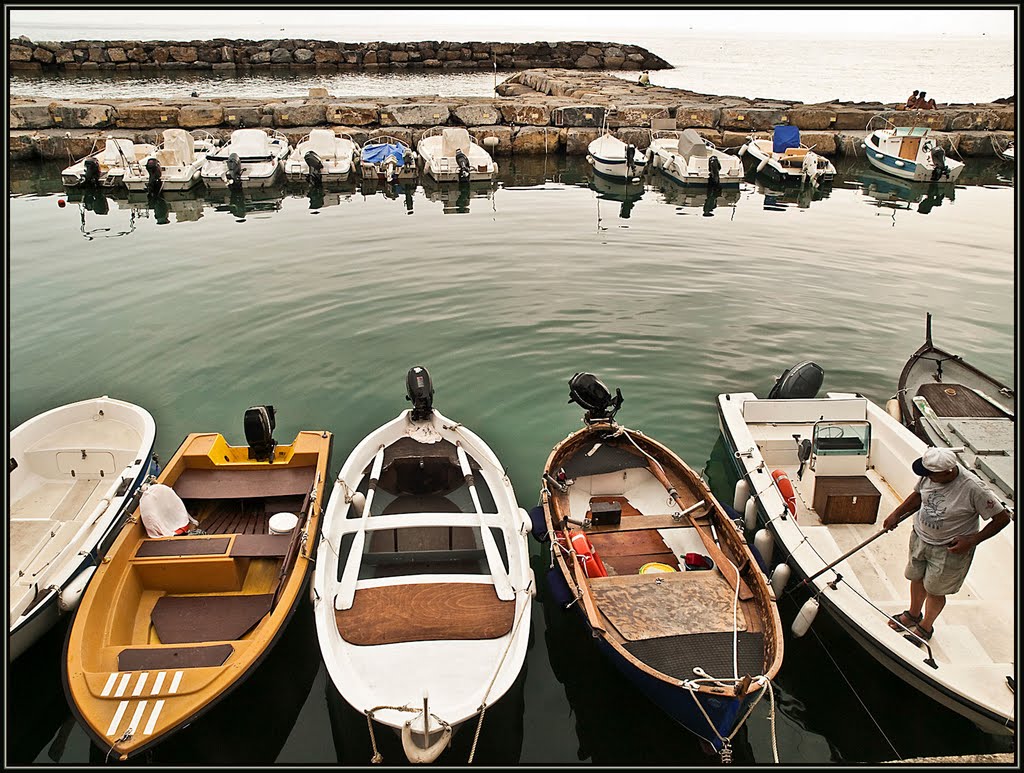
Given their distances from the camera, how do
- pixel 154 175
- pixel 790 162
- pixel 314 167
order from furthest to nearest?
pixel 790 162
pixel 314 167
pixel 154 175

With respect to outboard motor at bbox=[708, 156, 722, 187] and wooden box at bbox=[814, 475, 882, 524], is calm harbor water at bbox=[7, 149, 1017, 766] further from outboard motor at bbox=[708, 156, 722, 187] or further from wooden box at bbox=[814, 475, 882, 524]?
wooden box at bbox=[814, 475, 882, 524]

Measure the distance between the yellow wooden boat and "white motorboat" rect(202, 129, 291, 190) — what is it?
2237 centimetres

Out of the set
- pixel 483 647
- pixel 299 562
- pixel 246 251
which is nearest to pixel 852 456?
pixel 483 647

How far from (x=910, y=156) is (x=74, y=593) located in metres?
37.6

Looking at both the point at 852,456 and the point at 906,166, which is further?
the point at 906,166

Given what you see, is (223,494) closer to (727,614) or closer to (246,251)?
(727,614)

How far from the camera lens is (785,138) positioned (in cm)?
3130

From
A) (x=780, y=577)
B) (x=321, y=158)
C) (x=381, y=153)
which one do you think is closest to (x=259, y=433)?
(x=780, y=577)

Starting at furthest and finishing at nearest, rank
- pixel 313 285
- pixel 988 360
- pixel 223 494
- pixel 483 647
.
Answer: pixel 313 285 → pixel 988 360 → pixel 223 494 → pixel 483 647

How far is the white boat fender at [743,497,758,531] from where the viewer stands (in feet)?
27.8

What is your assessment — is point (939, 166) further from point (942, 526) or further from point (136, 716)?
point (136, 716)

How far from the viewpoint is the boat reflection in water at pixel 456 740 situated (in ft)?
19.8

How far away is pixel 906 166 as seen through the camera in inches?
1216

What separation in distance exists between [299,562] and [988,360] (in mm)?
14615
